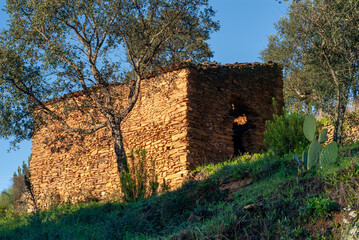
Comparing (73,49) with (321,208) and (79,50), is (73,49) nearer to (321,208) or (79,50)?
(79,50)

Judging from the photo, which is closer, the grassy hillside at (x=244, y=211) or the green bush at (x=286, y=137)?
the grassy hillside at (x=244, y=211)

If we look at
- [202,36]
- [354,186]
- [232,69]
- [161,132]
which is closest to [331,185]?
[354,186]

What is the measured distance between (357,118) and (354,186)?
9.14 metres

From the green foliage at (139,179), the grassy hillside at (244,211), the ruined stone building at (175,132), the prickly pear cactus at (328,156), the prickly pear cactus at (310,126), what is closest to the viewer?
the grassy hillside at (244,211)

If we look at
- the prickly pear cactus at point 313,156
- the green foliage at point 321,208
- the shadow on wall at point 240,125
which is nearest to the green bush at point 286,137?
the shadow on wall at point 240,125

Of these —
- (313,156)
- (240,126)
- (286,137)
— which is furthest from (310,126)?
(240,126)

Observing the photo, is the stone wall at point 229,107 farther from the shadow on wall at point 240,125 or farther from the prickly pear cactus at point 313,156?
the prickly pear cactus at point 313,156

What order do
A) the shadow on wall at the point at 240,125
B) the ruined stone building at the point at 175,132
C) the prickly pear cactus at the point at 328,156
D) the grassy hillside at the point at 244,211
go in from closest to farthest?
the grassy hillside at the point at 244,211
the prickly pear cactus at the point at 328,156
the ruined stone building at the point at 175,132
the shadow on wall at the point at 240,125

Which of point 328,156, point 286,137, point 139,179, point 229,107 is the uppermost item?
point 229,107

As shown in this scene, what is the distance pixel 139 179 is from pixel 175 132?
1.81 m

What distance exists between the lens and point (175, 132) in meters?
13.0

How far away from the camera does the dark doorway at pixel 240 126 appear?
14914 millimetres

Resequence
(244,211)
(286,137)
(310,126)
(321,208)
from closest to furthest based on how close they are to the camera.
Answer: (321,208)
(244,211)
(310,126)
(286,137)

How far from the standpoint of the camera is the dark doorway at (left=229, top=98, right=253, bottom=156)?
14.9 metres
